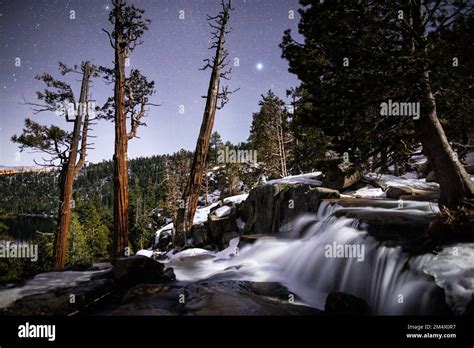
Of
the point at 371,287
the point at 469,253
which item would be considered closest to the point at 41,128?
the point at 371,287

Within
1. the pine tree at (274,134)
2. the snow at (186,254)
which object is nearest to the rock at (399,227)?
the snow at (186,254)

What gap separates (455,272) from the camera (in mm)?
3887

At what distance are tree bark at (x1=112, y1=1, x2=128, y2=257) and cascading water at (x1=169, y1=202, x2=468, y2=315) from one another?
6.36 feet

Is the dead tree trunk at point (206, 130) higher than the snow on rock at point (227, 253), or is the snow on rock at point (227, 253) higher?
the dead tree trunk at point (206, 130)

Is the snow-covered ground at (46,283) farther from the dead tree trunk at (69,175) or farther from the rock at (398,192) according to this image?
the rock at (398,192)

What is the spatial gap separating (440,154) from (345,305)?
4526 mm

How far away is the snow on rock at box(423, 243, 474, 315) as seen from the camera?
140 inches

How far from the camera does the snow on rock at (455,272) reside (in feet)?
11.6

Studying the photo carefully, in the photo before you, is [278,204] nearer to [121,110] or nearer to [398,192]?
[398,192]

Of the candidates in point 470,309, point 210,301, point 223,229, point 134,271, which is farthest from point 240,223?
point 470,309

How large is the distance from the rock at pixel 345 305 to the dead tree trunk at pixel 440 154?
139 inches

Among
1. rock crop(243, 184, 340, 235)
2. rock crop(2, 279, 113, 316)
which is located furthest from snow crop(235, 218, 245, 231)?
rock crop(2, 279, 113, 316)

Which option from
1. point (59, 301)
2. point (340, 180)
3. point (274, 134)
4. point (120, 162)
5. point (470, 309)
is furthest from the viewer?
point (274, 134)

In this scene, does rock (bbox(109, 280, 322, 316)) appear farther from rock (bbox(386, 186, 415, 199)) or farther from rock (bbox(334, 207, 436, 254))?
rock (bbox(386, 186, 415, 199))
